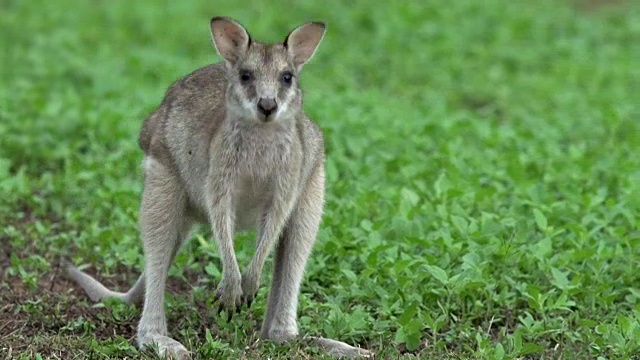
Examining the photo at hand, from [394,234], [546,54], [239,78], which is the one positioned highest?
[239,78]

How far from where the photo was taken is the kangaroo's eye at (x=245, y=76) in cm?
482

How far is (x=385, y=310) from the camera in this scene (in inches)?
207

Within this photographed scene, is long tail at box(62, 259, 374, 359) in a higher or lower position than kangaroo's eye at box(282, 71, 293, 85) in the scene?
lower

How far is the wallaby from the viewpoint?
4.87 m

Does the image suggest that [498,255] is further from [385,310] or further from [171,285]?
[171,285]

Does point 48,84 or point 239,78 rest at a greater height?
point 239,78

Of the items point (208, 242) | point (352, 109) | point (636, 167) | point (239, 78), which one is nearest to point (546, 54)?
point (352, 109)

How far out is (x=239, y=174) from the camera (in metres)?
4.95

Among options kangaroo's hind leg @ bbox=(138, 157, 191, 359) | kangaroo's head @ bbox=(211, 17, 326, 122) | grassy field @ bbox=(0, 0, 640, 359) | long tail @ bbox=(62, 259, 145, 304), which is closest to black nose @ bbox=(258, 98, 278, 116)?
kangaroo's head @ bbox=(211, 17, 326, 122)

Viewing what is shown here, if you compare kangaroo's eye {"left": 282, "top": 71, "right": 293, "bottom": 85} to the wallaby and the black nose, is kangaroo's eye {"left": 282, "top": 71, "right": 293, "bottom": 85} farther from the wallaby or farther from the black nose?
the black nose

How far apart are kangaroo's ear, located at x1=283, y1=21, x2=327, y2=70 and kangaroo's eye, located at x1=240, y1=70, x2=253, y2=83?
0.69ft

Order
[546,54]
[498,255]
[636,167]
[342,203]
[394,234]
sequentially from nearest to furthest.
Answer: [498,255], [394,234], [342,203], [636,167], [546,54]

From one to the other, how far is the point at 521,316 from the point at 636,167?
2.33 meters

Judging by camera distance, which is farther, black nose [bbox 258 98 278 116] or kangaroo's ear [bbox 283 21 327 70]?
kangaroo's ear [bbox 283 21 327 70]
